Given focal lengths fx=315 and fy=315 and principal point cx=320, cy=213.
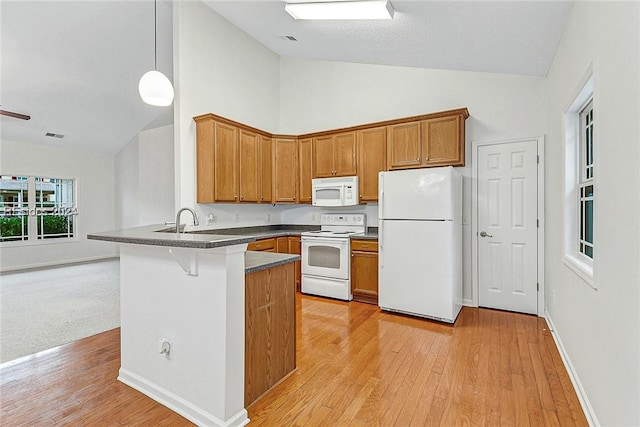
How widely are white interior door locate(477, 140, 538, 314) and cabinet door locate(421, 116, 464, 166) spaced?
1.17 feet

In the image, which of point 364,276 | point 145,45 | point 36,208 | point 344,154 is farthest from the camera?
point 36,208

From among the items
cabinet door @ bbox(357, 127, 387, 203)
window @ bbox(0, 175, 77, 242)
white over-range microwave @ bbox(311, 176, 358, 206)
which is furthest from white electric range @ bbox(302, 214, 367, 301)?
window @ bbox(0, 175, 77, 242)

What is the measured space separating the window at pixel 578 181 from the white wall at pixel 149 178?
5.68 m

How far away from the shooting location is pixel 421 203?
346 cm

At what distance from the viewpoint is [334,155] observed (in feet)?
15.3

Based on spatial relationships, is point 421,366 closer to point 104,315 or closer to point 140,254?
point 140,254

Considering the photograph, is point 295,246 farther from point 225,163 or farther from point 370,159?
point 370,159

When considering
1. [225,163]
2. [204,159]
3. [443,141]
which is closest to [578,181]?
[443,141]

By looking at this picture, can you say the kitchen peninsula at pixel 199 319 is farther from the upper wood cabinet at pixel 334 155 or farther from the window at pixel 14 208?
the window at pixel 14 208

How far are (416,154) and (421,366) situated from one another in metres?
2.50

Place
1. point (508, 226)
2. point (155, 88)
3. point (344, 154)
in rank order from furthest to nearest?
point (344, 154), point (508, 226), point (155, 88)

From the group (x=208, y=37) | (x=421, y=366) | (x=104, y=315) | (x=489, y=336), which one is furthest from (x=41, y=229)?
(x=489, y=336)

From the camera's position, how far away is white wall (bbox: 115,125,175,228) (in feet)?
20.7

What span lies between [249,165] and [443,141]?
2.58 meters
